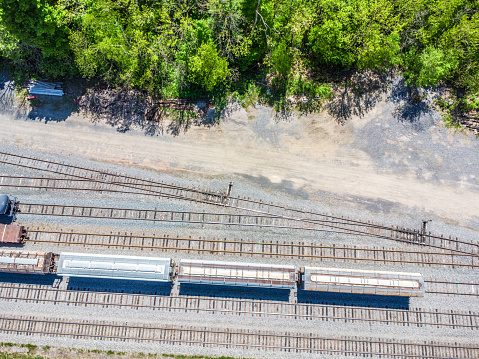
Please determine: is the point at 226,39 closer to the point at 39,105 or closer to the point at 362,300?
the point at 39,105

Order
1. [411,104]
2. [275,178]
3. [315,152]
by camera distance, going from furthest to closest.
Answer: [411,104]
[315,152]
[275,178]

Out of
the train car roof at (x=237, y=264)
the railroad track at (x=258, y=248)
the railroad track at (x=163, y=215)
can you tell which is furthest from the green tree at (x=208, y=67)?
the train car roof at (x=237, y=264)

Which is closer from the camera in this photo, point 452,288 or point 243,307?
point 243,307

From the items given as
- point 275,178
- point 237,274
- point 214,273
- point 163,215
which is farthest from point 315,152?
point 163,215

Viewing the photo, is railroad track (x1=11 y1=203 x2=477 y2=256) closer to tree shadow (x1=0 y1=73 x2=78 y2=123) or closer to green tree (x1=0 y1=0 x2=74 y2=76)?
tree shadow (x1=0 y1=73 x2=78 y2=123)

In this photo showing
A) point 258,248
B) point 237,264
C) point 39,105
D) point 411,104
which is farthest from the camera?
point 39,105

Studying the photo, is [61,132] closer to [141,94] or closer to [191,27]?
[141,94]
